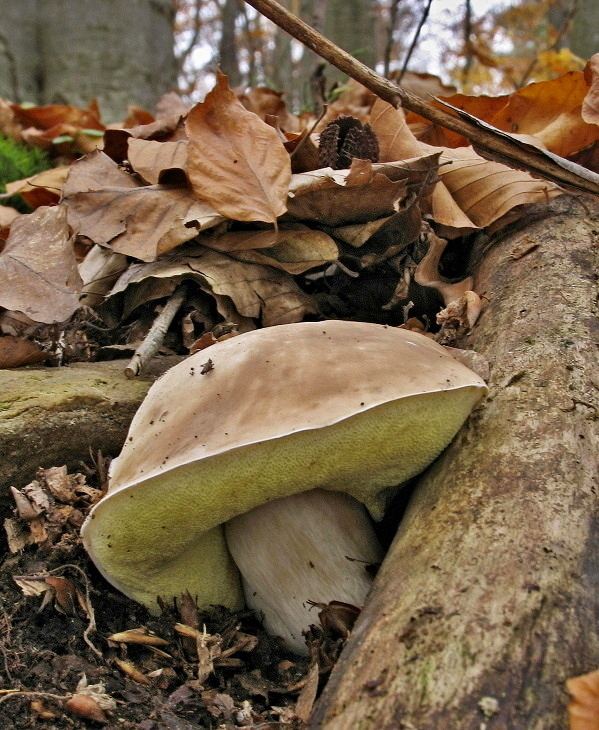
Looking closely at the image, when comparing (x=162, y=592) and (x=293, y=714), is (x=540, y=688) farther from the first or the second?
(x=162, y=592)

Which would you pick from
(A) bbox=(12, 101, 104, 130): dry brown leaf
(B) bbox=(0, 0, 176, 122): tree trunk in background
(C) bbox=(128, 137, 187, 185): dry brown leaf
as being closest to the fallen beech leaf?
(C) bbox=(128, 137, 187, 185): dry brown leaf

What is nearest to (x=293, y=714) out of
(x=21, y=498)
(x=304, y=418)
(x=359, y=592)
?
(x=359, y=592)

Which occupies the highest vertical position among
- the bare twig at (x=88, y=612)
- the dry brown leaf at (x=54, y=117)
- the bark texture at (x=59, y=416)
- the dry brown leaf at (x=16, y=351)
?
the dry brown leaf at (x=54, y=117)

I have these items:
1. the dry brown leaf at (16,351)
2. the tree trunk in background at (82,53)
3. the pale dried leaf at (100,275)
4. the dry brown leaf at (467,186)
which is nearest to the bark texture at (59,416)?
the dry brown leaf at (16,351)

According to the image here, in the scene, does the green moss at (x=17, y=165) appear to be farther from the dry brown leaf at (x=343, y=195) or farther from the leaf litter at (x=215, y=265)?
the dry brown leaf at (x=343, y=195)

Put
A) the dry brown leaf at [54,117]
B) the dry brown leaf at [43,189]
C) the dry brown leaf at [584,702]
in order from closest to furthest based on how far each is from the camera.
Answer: the dry brown leaf at [584,702]
the dry brown leaf at [43,189]
the dry brown leaf at [54,117]

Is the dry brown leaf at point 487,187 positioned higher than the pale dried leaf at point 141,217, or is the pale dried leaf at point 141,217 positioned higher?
the dry brown leaf at point 487,187

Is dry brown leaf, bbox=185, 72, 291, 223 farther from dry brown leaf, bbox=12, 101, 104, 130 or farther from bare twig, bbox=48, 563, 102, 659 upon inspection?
dry brown leaf, bbox=12, 101, 104, 130
